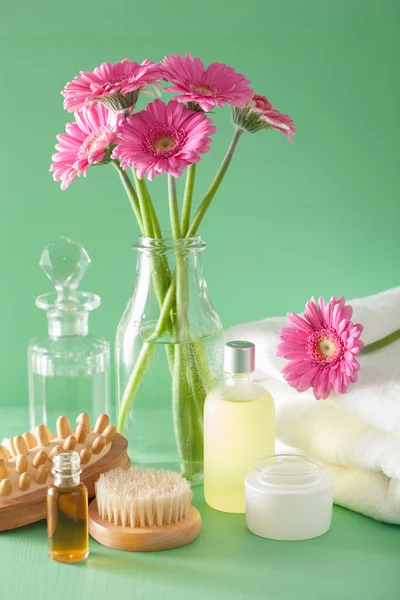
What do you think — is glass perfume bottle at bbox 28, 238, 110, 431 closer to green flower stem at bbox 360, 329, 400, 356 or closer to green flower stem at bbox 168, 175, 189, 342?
green flower stem at bbox 168, 175, 189, 342

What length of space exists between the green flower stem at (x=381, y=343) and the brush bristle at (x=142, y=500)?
0.86 feet

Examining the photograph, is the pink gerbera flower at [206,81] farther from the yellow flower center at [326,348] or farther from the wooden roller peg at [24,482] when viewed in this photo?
the wooden roller peg at [24,482]

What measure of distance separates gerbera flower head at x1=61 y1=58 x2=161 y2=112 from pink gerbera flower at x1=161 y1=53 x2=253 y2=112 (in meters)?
0.02

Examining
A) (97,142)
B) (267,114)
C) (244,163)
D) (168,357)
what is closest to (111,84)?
(97,142)

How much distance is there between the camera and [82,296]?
109cm

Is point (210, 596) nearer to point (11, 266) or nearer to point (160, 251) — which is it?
point (160, 251)

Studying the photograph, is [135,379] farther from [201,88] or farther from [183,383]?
[201,88]

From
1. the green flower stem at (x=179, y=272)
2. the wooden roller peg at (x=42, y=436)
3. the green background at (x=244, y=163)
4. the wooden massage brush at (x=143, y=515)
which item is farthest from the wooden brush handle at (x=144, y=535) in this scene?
the green background at (x=244, y=163)

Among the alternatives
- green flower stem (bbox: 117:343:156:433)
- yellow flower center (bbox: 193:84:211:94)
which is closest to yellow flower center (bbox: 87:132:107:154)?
yellow flower center (bbox: 193:84:211:94)

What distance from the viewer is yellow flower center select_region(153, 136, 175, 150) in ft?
3.08

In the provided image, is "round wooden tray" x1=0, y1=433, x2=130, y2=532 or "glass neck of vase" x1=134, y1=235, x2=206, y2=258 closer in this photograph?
"round wooden tray" x1=0, y1=433, x2=130, y2=532

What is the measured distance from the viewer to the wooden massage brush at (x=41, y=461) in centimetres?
88

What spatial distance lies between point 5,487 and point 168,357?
23 cm

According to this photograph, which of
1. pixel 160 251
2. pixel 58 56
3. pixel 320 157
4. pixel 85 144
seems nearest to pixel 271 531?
pixel 160 251
